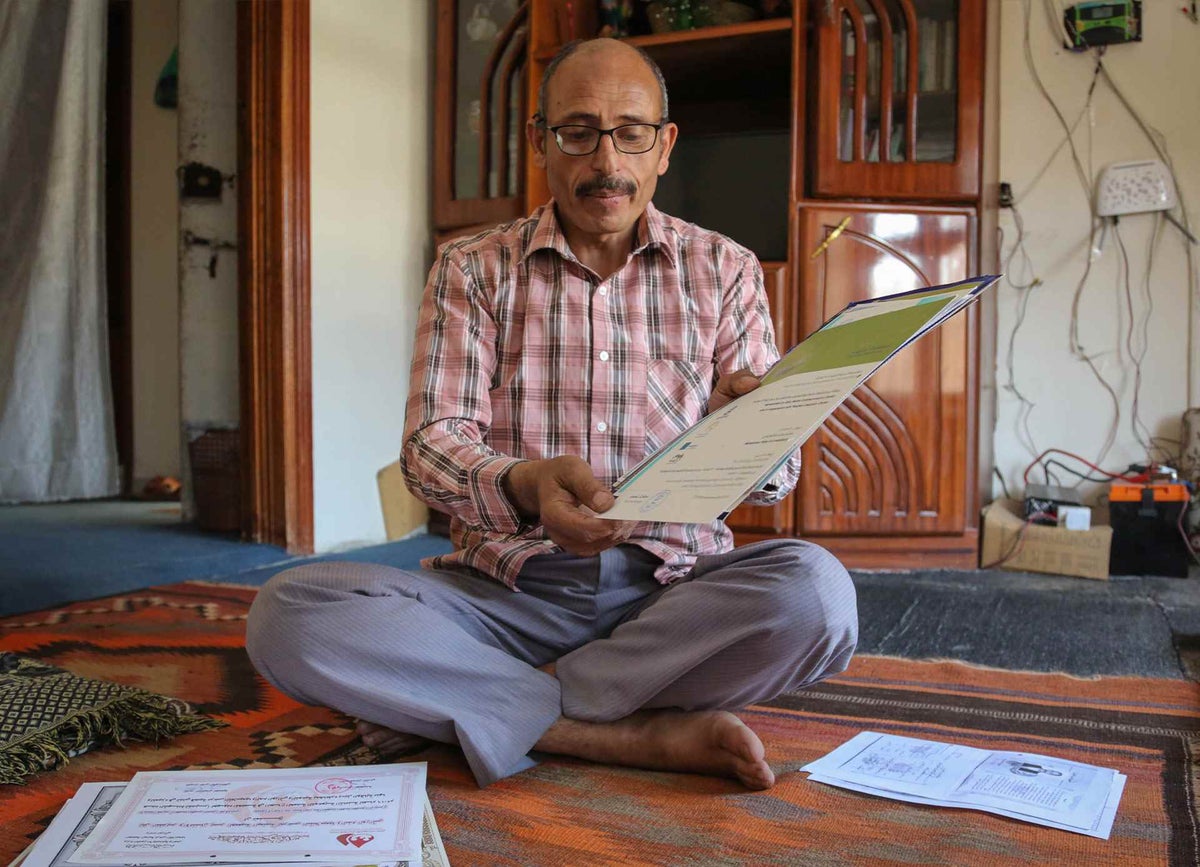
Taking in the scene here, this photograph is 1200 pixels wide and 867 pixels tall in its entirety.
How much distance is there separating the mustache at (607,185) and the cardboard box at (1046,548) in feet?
5.83

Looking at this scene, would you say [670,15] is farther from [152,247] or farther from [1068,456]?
[152,247]

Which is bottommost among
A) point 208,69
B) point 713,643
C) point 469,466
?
point 713,643

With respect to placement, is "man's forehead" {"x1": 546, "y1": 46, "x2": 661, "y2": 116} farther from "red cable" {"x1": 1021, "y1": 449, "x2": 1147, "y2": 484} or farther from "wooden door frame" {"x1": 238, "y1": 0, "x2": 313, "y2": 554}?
"red cable" {"x1": 1021, "y1": 449, "x2": 1147, "y2": 484}

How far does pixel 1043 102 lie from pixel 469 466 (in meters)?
2.38

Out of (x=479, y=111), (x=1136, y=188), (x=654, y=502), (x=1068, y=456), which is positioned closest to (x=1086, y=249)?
(x=1136, y=188)

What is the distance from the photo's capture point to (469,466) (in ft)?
Answer: 3.83

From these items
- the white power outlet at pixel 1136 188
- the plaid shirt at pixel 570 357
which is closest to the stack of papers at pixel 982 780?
the plaid shirt at pixel 570 357

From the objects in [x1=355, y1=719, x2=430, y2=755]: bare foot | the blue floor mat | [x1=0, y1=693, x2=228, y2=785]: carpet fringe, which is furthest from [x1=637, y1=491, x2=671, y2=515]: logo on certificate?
the blue floor mat

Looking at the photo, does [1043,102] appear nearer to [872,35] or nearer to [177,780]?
[872,35]

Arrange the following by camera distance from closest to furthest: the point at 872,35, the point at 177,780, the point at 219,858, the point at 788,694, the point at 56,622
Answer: the point at 219,858 < the point at 177,780 < the point at 788,694 < the point at 56,622 < the point at 872,35

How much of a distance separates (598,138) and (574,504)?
0.57 m

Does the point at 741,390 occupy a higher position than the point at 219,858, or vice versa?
the point at 741,390

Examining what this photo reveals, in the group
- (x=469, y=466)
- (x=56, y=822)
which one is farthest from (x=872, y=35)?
(x=56, y=822)

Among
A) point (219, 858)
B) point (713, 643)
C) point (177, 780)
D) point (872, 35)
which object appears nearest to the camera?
point (219, 858)
